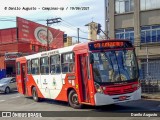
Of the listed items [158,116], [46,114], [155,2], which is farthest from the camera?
[155,2]

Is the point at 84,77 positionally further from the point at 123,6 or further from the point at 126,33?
the point at 123,6

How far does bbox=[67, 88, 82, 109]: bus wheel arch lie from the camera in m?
14.0

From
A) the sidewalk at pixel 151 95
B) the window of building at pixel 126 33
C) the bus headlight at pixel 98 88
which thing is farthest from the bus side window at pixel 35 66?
the window of building at pixel 126 33

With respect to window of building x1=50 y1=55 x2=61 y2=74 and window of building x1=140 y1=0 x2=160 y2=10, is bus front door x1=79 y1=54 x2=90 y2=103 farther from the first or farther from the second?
window of building x1=140 y1=0 x2=160 y2=10

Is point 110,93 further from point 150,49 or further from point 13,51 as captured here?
point 13,51

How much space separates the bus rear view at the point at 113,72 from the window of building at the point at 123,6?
17620 millimetres

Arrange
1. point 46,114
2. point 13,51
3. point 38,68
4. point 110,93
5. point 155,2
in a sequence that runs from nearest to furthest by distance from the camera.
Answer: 1. point 110,93
2. point 46,114
3. point 38,68
4. point 155,2
5. point 13,51

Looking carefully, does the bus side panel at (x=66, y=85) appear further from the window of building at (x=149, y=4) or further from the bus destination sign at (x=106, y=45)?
the window of building at (x=149, y=4)

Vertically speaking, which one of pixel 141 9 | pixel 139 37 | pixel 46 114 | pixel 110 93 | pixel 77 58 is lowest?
pixel 46 114

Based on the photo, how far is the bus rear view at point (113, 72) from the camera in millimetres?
12305

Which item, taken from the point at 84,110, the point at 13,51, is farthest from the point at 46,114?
the point at 13,51

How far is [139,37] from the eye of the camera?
96.6ft

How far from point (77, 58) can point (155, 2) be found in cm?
1742

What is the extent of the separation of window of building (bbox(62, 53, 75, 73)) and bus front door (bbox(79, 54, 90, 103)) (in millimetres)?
680
